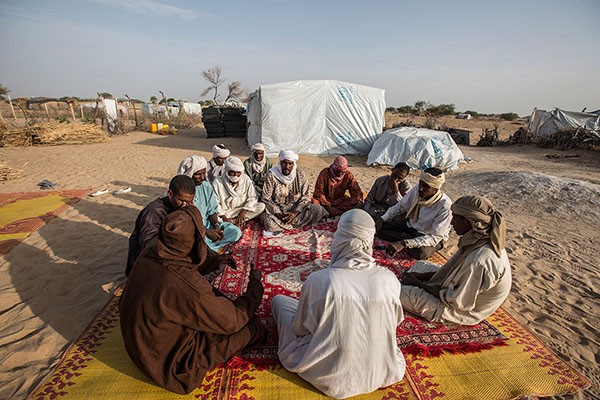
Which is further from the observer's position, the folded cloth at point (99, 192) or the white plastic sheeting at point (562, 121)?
the white plastic sheeting at point (562, 121)

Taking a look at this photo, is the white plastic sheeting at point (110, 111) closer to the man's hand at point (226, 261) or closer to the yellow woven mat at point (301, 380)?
the man's hand at point (226, 261)

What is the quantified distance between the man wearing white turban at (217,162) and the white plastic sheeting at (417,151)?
6160 millimetres

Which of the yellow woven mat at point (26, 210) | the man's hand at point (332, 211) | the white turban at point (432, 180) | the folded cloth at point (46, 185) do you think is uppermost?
the white turban at point (432, 180)

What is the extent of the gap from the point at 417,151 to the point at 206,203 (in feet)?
25.1

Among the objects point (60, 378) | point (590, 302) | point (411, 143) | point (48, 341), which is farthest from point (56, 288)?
point (411, 143)

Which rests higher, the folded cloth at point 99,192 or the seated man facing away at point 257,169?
the seated man facing away at point 257,169

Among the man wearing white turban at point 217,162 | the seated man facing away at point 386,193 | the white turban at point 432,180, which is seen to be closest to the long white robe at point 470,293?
the white turban at point 432,180

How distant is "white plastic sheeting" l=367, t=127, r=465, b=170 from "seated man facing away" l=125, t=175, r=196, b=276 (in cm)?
809

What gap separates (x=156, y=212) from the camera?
301 cm

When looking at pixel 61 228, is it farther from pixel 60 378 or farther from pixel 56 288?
pixel 60 378

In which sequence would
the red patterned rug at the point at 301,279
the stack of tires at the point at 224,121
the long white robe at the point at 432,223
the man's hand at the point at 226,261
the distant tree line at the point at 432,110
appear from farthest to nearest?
the distant tree line at the point at 432,110
the stack of tires at the point at 224,121
the long white robe at the point at 432,223
the man's hand at the point at 226,261
the red patterned rug at the point at 301,279

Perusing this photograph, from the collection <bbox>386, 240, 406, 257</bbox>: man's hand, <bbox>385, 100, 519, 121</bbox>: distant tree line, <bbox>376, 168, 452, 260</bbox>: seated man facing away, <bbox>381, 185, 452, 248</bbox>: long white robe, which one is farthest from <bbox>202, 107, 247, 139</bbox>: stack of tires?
<bbox>385, 100, 519, 121</bbox>: distant tree line

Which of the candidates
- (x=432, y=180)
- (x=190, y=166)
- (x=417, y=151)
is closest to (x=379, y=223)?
(x=432, y=180)

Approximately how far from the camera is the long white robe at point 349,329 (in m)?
1.68
